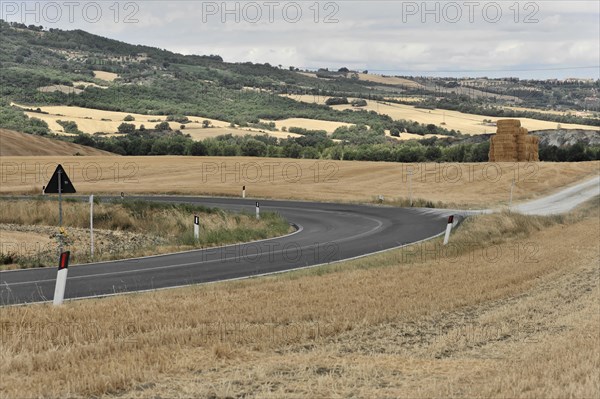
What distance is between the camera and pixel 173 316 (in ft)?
40.5

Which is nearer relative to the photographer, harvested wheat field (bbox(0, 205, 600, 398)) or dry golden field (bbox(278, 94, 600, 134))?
harvested wheat field (bbox(0, 205, 600, 398))

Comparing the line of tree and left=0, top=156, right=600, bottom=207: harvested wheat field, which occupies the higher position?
the line of tree

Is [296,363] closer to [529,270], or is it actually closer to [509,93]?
[529,270]

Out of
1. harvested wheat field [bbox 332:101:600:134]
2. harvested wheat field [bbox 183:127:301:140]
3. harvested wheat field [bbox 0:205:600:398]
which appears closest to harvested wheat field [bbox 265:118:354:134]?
harvested wheat field [bbox 183:127:301:140]

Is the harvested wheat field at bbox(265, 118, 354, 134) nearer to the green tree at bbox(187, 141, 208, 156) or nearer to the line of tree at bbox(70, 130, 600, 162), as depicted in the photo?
the line of tree at bbox(70, 130, 600, 162)

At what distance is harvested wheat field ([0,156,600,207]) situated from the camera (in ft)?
178

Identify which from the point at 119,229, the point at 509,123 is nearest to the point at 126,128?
the point at 509,123

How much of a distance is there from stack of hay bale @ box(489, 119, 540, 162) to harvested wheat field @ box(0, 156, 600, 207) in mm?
3616

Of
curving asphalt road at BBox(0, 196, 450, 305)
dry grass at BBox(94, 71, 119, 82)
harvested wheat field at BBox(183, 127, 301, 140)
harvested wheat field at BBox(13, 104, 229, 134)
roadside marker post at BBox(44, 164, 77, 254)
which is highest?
dry grass at BBox(94, 71, 119, 82)

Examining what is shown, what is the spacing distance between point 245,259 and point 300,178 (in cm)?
4426

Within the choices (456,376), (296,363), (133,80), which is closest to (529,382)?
(456,376)

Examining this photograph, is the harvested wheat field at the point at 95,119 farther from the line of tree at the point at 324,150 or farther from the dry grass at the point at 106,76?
the dry grass at the point at 106,76

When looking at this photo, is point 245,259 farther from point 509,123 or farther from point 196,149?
point 196,149

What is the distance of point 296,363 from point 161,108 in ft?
470
